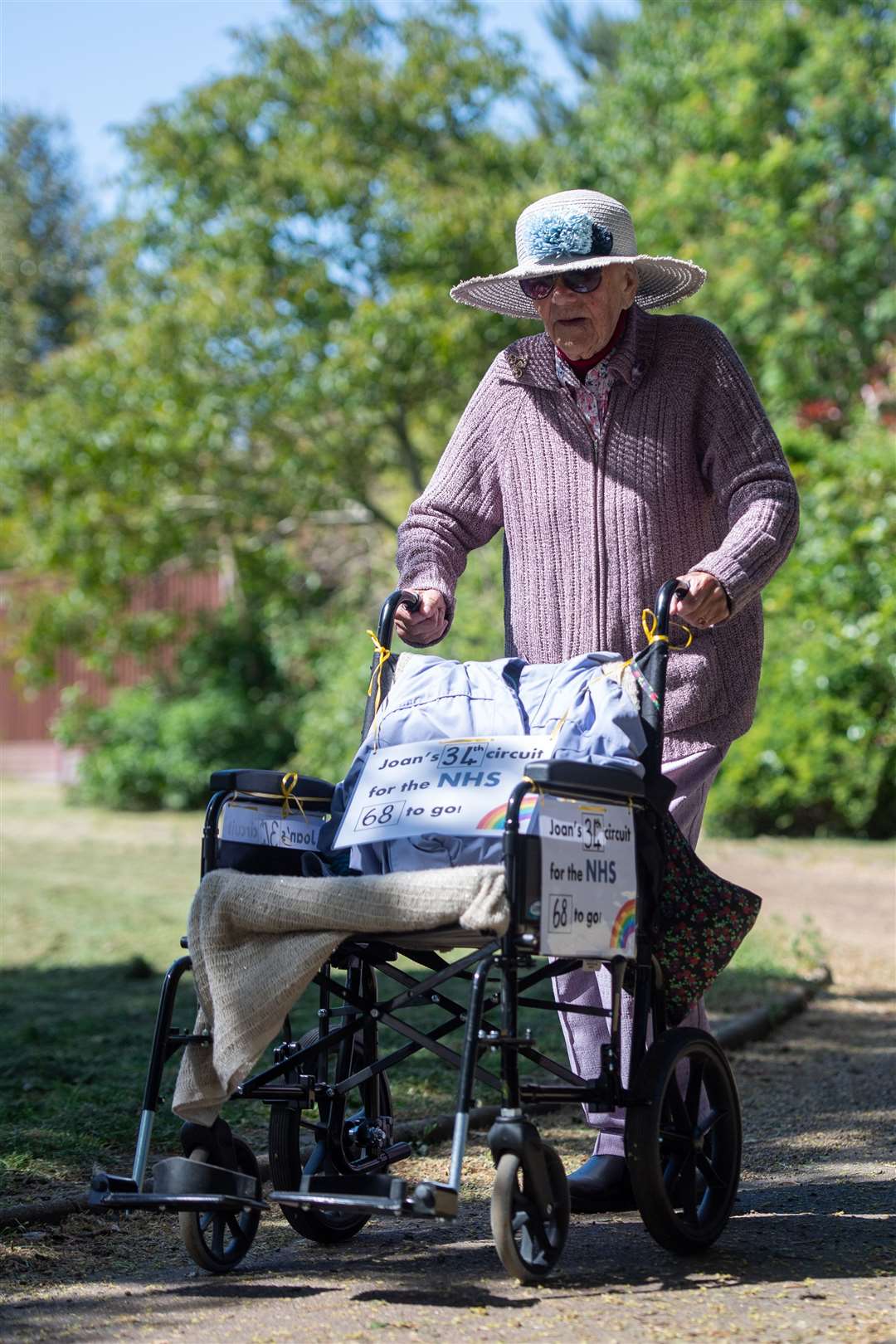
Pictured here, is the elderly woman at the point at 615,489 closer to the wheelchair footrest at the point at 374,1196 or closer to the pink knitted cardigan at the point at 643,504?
the pink knitted cardigan at the point at 643,504

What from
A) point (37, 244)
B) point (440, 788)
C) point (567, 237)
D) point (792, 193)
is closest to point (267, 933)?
point (440, 788)

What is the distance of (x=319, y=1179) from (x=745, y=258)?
49.7 ft

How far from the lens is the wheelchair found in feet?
9.81

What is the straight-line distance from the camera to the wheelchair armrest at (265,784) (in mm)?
3541

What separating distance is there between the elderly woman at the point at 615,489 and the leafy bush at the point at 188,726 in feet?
45.7

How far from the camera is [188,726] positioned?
1795cm

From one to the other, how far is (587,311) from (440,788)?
3.80 feet

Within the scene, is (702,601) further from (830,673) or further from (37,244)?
(37,244)

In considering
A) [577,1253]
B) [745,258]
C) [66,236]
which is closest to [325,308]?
[745,258]

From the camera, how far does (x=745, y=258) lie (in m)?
17.1

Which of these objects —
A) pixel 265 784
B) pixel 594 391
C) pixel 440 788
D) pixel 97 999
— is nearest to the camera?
pixel 440 788

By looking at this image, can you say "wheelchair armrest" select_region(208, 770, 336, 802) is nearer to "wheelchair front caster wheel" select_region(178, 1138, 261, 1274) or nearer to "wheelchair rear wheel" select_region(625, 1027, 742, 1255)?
"wheelchair front caster wheel" select_region(178, 1138, 261, 1274)

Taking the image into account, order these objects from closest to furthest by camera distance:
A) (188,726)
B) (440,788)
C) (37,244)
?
(440,788)
(188,726)
(37,244)

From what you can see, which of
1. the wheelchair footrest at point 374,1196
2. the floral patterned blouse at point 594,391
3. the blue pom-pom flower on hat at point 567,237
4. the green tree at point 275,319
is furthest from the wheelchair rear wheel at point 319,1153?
the green tree at point 275,319
